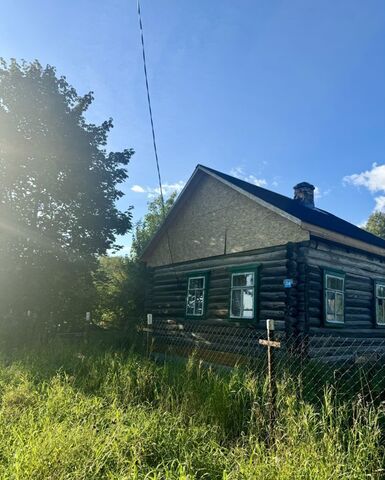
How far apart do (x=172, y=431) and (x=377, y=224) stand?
180 feet

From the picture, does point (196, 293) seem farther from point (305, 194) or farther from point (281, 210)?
point (305, 194)

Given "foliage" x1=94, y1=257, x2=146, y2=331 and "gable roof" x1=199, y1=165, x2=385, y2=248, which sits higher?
"gable roof" x1=199, y1=165, x2=385, y2=248

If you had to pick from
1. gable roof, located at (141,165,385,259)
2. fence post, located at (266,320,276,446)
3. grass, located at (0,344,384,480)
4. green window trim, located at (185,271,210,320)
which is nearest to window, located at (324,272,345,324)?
gable roof, located at (141,165,385,259)

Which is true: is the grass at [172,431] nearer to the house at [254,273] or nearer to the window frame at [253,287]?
the window frame at [253,287]

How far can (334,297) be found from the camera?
36.1 ft

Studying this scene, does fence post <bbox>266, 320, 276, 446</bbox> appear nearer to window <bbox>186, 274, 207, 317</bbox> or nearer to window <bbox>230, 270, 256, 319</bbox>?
window <bbox>230, 270, 256, 319</bbox>

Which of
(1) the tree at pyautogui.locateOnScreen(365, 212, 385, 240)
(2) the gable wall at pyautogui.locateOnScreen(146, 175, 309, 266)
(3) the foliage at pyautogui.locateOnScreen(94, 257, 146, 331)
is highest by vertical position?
(1) the tree at pyautogui.locateOnScreen(365, 212, 385, 240)

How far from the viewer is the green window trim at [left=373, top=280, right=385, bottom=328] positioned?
12.6 metres

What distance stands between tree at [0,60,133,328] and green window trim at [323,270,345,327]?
12786 millimetres

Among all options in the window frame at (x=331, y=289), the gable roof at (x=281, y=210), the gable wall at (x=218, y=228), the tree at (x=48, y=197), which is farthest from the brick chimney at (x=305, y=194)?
the tree at (x=48, y=197)

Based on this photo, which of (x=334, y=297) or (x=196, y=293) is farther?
(x=196, y=293)

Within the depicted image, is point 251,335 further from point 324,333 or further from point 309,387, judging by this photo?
point 309,387

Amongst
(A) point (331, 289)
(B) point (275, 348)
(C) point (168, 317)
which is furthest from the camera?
(C) point (168, 317)

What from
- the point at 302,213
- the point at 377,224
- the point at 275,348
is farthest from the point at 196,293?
the point at 377,224
